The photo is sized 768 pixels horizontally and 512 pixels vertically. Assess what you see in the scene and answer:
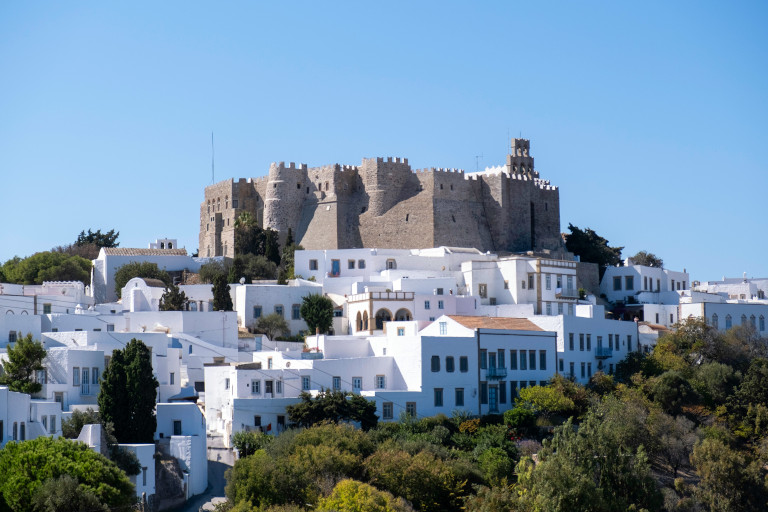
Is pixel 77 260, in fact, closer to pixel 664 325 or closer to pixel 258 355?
pixel 258 355

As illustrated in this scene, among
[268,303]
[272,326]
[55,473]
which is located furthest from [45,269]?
[55,473]

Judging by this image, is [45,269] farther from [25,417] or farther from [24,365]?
[25,417]

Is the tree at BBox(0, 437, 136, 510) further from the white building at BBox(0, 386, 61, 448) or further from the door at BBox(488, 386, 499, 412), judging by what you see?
the door at BBox(488, 386, 499, 412)

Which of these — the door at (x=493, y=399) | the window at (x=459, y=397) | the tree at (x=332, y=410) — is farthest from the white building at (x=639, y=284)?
the tree at (x=332, y=410)

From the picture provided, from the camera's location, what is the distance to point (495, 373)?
1919 inches

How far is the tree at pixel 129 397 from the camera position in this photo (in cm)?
4128

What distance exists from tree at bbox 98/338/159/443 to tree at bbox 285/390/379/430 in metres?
4.73

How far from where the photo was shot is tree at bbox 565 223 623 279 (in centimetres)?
7300

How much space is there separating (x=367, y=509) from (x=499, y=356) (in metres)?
14.0

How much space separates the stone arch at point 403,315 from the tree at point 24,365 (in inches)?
686

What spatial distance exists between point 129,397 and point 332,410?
6603 mm

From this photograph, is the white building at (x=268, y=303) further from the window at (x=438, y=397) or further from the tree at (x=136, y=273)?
the window at (x=438, y=397)

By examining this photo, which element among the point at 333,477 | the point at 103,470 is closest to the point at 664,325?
the point at 333,477

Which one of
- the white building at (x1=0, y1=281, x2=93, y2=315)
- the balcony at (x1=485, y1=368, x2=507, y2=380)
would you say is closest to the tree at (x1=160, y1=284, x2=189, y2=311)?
the white building at (x1=0, y1=281, x2=93, y2=315)
